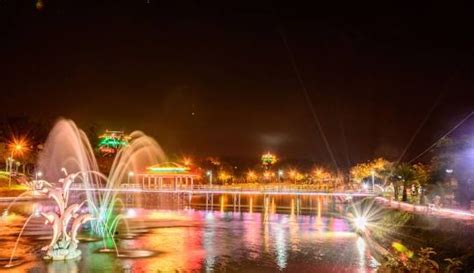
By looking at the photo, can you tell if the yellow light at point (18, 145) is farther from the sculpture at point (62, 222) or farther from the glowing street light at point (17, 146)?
the sculpture at point (62, 222)

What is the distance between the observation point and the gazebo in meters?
108

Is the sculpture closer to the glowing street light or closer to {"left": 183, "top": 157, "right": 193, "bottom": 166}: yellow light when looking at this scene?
the glowing street light

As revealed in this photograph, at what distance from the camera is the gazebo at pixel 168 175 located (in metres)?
108

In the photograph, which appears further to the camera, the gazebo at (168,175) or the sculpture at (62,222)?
the gazebo at (168,175)

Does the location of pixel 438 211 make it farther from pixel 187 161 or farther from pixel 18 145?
pixel 187 161

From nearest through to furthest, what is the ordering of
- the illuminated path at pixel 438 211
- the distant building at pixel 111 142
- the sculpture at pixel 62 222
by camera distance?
the sculpture at pixel 62 222 → the illuminated path at pixel 438 211 → the distant building at pixel 111 142

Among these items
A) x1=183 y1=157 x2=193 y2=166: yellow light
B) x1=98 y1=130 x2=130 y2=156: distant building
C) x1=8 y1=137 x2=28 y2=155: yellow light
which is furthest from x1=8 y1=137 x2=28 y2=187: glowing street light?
x1=183 y1=157 x2=193 y2=166: yellow light

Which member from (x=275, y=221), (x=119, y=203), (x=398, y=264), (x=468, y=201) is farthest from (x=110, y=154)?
(x=398, y=264)

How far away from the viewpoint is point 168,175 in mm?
108062

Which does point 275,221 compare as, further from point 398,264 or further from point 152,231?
point 398,264

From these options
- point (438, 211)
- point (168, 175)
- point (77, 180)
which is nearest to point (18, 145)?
point (77, 180)

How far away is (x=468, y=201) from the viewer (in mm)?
44688

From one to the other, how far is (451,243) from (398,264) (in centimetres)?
968

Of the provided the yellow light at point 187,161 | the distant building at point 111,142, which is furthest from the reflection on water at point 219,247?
the yellow light at point 187,161
